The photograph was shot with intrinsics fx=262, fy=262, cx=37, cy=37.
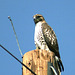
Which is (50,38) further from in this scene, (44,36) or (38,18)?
(38,18)

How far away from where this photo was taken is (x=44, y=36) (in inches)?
314

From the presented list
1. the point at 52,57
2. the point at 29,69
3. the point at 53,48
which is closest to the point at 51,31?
the point at 53,48

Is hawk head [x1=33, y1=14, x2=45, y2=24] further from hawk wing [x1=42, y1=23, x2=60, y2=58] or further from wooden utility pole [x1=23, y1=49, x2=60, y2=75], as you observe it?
wooden utility pole [x1=23, y1=49, x2=60, y2=75]

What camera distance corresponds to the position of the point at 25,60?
4.70 m

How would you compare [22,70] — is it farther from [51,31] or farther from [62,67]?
[51,31]

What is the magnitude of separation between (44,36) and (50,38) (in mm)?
296

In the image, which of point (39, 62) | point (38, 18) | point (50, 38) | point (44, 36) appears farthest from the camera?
point (38, 18)

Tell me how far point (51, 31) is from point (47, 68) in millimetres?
3944

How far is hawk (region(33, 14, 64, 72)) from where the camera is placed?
726 cm

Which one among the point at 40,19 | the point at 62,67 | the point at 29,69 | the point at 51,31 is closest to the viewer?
the point at 29,69

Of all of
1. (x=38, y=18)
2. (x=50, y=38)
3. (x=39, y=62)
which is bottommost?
(x=39, y=62)

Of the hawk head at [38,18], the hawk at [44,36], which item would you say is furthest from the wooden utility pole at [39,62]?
the hawk head at [38,18]

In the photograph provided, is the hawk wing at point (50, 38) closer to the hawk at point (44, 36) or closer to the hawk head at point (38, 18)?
the hawk at point (44, 36)

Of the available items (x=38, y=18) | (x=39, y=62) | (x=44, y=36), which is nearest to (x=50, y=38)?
(x=44, y=36)
